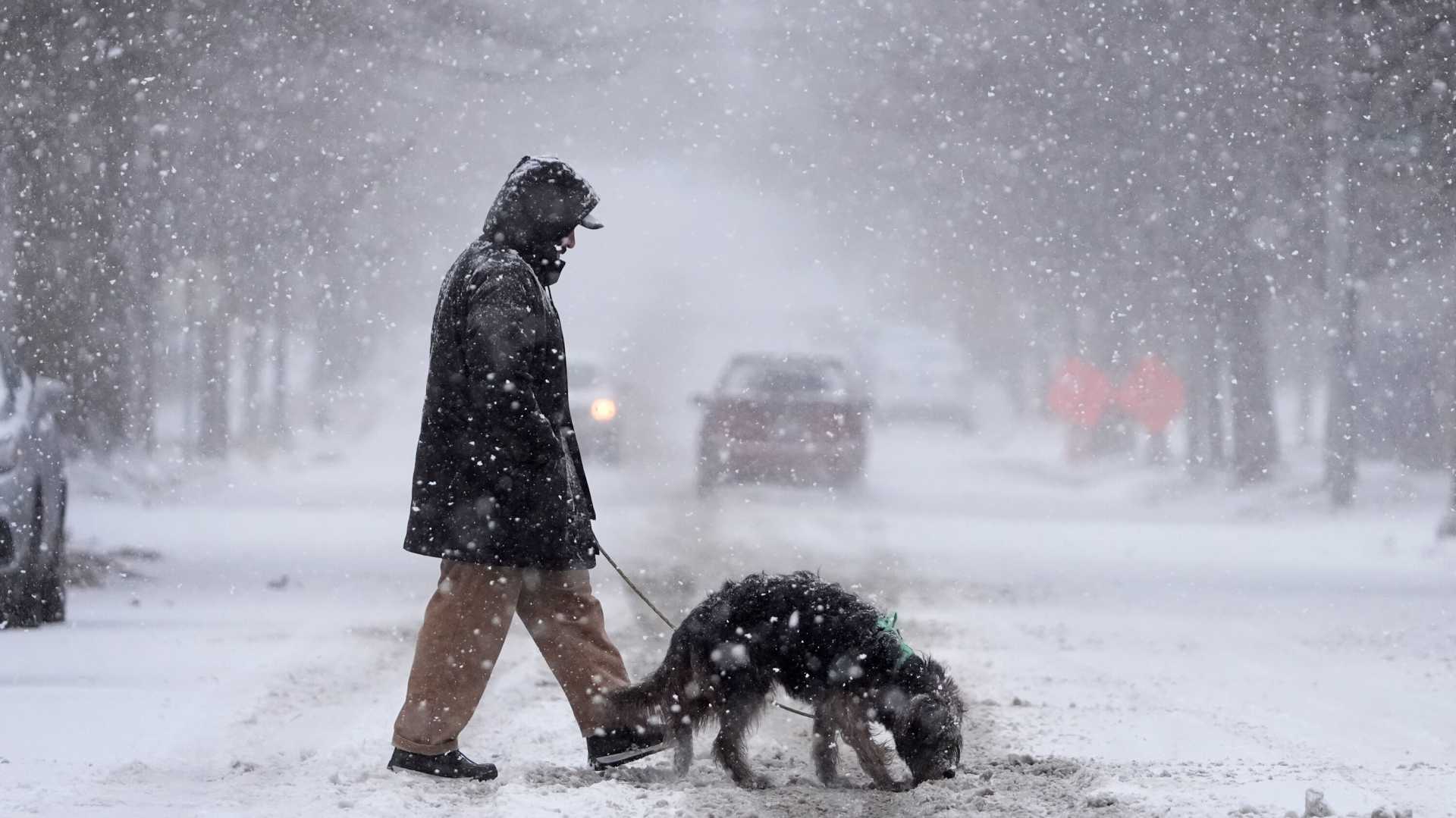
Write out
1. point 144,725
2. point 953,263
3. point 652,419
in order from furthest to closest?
1. point 953,263
2. point 652,419
3. point 144,725

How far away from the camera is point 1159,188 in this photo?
1479 cm

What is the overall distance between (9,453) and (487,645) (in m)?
4.19

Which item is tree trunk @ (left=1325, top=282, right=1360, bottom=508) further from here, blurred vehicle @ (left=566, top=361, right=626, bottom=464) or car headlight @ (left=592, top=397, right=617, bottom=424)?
car headlight @ (left=592, top=397, right=617, bottom=424)

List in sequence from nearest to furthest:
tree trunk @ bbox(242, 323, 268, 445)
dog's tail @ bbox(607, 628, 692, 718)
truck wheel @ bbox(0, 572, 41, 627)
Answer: dog's tail @ bbox(607, 628, 692, 718), truck wheel @ bbox(0, 572, 41, 627), tree trunk @ bbox(242, 323, 268, 445)

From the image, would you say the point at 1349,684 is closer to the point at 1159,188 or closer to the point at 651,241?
the point at 1159,188

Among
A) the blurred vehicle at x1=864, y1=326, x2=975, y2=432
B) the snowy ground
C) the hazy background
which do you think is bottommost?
the snowy ground

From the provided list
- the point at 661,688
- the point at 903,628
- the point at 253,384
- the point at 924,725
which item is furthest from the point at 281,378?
the point at 924,725

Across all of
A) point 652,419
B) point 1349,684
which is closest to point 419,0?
point 652,419

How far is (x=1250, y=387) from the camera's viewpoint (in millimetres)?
15492

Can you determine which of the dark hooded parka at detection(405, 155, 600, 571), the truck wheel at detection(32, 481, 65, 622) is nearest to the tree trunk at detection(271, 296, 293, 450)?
the truck wheel at detection(32, 481, 65, 622)

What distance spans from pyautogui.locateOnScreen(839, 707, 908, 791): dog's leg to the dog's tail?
492 millimetres

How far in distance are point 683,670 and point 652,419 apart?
43.4 ft

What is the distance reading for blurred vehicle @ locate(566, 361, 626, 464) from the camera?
1655cm

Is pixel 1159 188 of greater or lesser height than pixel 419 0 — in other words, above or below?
below
